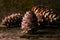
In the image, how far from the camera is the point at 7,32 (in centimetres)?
208

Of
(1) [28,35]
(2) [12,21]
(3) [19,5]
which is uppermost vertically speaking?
(3) [19,5]

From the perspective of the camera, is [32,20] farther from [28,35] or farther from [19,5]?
[19,5]

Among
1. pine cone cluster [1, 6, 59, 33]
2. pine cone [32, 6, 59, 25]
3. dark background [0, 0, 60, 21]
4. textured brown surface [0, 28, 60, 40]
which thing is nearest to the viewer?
textured brown surface [0, 28, 60, 40]

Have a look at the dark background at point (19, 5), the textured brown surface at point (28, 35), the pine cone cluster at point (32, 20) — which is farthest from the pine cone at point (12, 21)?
the dark background at point (19, 5)

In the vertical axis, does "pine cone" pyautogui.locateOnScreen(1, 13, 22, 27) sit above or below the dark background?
below

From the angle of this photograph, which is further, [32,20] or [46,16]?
[46,16]

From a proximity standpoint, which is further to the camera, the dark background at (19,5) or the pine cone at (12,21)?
the dark background at (19,5)

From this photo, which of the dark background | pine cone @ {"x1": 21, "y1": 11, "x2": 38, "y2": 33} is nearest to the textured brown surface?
pine cone @ {"x1": 21, "y1": 11, "x2": 38, "y2": 33}

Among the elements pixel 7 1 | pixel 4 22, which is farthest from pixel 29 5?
pixel 4 22

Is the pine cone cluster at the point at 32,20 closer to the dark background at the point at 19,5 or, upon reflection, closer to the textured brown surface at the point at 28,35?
the textured brown surface at the point at 28,35

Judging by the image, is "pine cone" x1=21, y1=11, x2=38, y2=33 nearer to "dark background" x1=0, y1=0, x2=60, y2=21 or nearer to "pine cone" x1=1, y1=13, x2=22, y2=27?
"pine cone" x1=1, y1=13, x2=22, y2=27

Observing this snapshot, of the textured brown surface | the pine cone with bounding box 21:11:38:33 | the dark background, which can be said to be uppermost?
the dark background

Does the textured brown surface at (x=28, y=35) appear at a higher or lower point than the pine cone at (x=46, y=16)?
lower

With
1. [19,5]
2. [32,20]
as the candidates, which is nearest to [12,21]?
[32,20]
